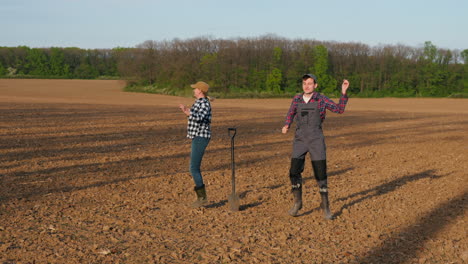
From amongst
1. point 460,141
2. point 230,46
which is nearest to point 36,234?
point 460,141

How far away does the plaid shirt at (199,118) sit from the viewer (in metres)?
6.16

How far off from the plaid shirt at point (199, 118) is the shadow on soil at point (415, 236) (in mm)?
2730

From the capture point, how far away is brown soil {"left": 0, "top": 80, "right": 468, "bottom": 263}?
4.95 meters

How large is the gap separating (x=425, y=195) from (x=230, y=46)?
48316 mm

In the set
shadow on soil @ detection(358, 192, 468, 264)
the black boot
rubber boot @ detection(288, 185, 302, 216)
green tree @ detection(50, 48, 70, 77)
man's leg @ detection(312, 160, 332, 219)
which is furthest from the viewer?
green tree @ detection(50, 48, 70, 77)

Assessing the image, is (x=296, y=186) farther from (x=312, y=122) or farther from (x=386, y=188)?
(x=386, y=188)

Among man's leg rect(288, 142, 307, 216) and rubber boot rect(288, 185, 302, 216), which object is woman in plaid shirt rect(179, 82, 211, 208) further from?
rubber boot rect(288, 185, 302, 216)

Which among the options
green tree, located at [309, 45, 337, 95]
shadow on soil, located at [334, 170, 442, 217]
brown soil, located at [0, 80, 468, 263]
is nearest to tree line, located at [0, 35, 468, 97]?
green tree, located at [309, 45, 337, 95]

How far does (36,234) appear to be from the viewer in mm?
5344

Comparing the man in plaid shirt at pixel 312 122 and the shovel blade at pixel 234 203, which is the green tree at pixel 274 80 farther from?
the man in plaid shirt at pixel 312 122

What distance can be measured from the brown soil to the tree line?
128 ft

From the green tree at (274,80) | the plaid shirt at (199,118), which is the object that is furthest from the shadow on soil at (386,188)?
the green tree at (274,80)

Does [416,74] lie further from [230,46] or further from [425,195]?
[425,195]

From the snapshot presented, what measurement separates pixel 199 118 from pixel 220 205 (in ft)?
5.13
